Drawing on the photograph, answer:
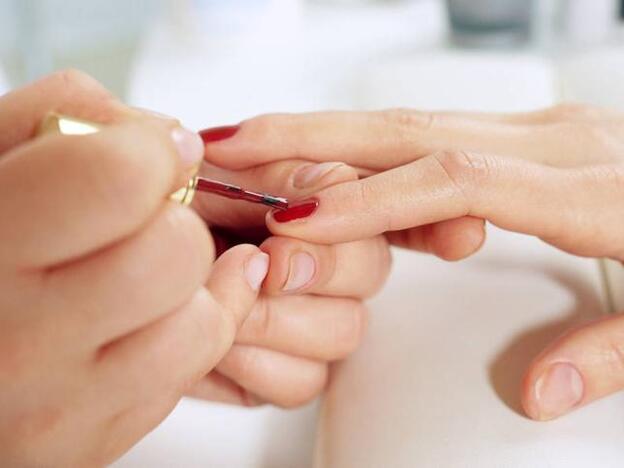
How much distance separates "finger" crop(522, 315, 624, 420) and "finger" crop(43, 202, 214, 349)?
0.31 m

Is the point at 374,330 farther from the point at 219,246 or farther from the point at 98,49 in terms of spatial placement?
the point at 98,49

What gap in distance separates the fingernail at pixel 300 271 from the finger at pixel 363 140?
0.15 meters

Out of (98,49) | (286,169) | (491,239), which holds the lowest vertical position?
(98,49)

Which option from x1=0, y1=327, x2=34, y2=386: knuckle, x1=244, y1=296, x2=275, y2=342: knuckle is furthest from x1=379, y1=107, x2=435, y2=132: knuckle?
x1=0, y1=327, x2=34, y2=386: knuckle

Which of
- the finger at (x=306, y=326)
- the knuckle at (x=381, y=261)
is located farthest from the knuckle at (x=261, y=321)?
the knuckle at (x=381, y=261)

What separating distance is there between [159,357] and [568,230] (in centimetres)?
39

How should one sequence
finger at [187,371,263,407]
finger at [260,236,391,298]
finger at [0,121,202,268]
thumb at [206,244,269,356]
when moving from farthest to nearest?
finger at [187,371,263,407] → finger at [260,236,391,298] → thumb at [206,244,269,356] → finger at [0,121,202,268]

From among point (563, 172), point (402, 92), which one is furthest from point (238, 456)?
point (402, 92)

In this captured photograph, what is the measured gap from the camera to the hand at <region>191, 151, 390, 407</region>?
71 centimetres

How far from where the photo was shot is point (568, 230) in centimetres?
71

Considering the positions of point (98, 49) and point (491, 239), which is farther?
point (98, 49)

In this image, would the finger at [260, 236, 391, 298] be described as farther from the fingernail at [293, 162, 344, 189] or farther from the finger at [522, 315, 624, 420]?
the finger at [522, 315, 624, 420]

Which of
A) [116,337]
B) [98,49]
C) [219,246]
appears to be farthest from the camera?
[98,49]

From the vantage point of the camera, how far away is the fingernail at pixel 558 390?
628 mm
